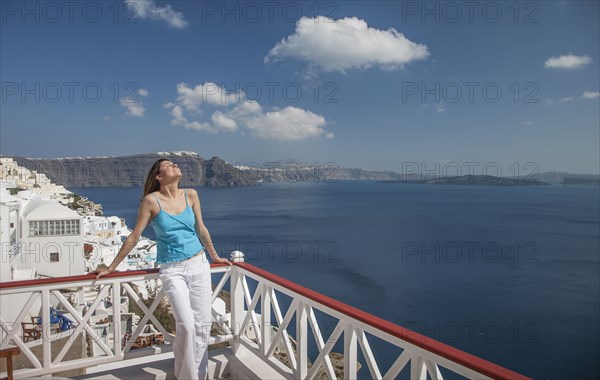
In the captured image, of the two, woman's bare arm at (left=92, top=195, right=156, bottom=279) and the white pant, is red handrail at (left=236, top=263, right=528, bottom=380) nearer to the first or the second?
the white pant

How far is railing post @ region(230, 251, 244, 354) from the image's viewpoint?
139 inches

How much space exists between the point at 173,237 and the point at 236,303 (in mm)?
1325

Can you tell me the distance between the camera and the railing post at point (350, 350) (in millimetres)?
2270

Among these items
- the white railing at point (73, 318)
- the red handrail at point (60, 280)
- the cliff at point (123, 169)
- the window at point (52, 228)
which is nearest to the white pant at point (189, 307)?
the white railing at point (73, 318)

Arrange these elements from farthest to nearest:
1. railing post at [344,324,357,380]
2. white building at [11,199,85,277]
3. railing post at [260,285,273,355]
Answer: white building at [11,199,85,277]
railing post at [260,285,273,355]
railing post at [344,324,357,380]

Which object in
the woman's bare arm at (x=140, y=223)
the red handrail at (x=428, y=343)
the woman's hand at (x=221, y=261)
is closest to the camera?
the red handrail at (x=428, y=343)

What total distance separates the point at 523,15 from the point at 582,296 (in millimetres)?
22489

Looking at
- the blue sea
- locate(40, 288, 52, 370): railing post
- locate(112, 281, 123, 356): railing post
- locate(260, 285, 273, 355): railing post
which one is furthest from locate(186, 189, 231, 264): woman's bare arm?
the blue sea

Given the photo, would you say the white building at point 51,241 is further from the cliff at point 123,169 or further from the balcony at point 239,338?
the cliff at point 123,169

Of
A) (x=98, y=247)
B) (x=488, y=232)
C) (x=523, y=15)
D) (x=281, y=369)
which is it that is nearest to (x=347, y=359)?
(x=281, y=369)

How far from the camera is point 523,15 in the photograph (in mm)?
11070

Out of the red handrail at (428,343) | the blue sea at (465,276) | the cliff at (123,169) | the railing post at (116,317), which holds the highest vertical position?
the cliff at (123,169)

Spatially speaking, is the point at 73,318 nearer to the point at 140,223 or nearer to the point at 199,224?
the point at 140,223

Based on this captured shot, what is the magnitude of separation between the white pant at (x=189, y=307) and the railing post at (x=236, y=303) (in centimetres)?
74
